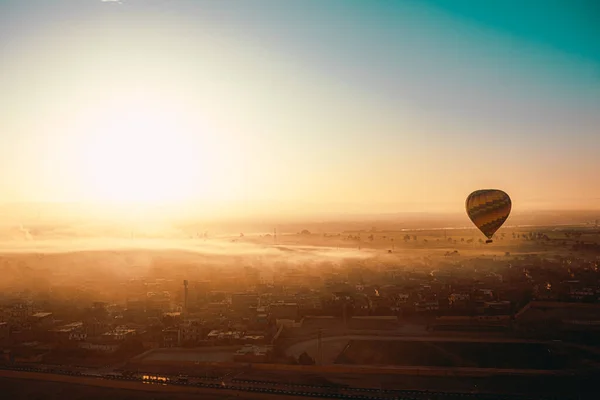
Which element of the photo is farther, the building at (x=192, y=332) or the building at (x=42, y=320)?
the building at (x=42, y=320)

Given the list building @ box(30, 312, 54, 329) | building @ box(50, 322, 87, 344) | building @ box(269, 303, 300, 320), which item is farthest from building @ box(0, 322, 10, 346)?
building @ box(269, 303, 300, 320)

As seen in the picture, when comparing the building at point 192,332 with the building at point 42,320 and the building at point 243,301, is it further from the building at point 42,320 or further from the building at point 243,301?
the building at point 42,320

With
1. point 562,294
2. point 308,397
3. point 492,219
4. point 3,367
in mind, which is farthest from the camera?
point 562,294

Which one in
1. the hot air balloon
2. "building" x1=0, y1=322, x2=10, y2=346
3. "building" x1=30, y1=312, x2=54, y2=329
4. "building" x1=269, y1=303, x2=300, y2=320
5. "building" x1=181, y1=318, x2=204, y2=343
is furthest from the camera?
"building" x1=269, y1=303, x2=300, y2=320

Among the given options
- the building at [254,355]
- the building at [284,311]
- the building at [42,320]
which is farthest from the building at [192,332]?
the building at [42,320]

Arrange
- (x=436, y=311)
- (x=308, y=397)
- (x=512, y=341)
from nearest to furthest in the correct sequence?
(x=308, y=397) < (x=512, y=341) < (x=436, y=311)

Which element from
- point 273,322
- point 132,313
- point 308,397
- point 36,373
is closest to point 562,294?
point 273,322

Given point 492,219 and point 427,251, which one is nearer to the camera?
point 492,219

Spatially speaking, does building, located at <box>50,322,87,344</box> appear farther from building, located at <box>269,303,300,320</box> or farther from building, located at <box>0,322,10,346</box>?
building, located at <box>269,303,300,320</box>

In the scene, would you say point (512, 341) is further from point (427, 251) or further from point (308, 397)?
point (427, 251)
